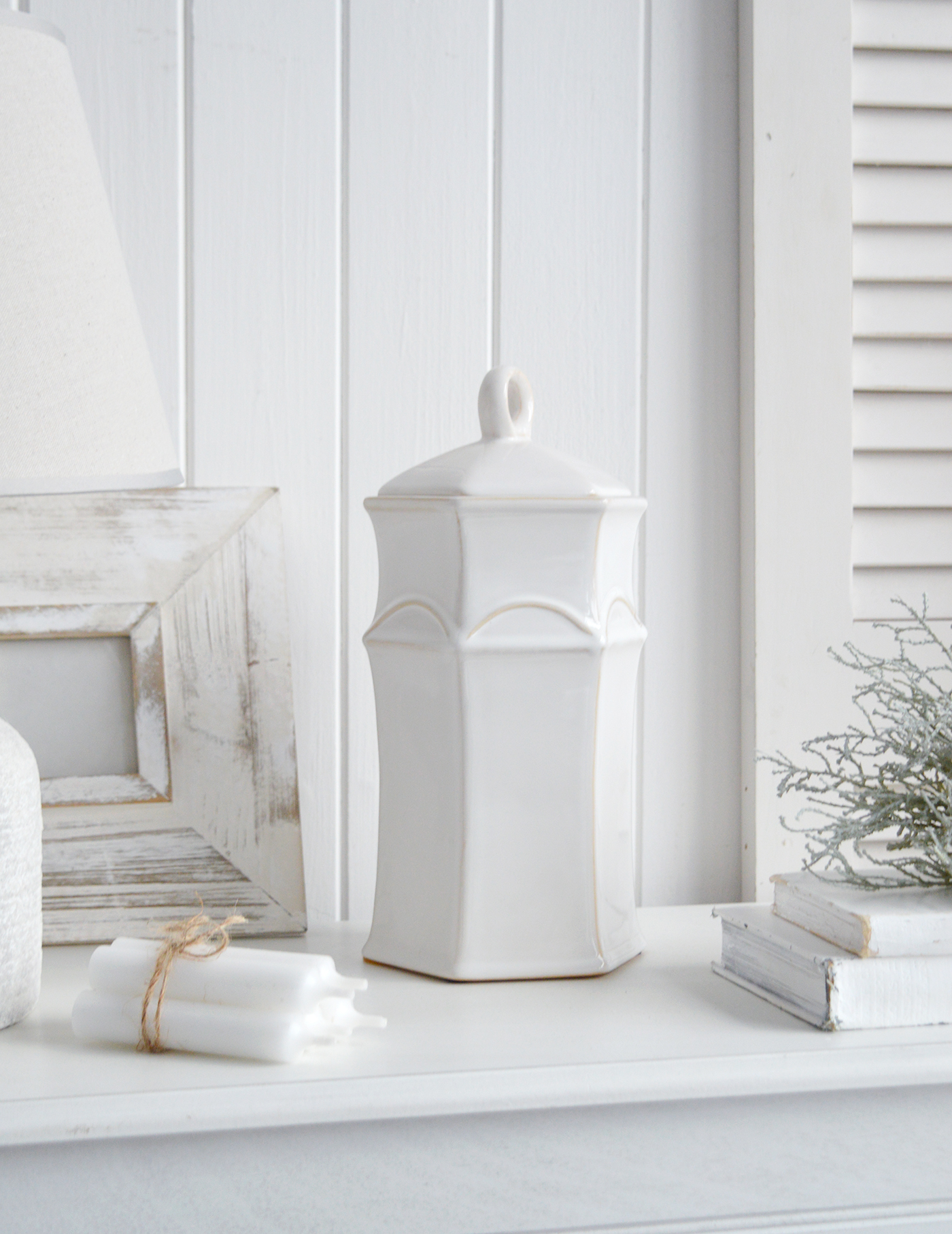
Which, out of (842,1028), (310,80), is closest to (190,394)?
(310,80)

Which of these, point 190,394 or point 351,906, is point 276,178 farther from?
point 351,906

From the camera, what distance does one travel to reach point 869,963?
2.27 ft

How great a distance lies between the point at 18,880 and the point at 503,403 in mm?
426

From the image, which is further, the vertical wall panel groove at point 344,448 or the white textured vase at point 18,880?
the vertical wall panel groove at point 344,448

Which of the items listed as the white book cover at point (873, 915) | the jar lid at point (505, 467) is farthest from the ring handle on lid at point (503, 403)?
the white book cover at point (873, 915)

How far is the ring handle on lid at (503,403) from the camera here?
0.81 metres

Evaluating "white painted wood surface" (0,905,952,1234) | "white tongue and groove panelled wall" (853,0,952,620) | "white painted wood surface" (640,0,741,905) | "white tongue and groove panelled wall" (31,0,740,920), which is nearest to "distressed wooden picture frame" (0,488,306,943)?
"white tongue and groove panelled wall" (31,0,740,920)

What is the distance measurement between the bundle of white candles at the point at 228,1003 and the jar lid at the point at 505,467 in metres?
0.30

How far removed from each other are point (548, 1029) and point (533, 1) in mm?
809

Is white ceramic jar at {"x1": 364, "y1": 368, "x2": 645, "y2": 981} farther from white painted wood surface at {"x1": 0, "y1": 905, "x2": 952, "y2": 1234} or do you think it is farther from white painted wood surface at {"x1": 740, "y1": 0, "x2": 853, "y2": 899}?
white painted wood surface at {"x1": 740, "y1": 0, "x2": 853, "y2": 899}

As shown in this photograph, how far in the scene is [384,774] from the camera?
2.73 feet

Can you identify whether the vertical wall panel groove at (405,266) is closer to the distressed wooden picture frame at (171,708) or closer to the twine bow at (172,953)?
the distressed wooden picture frame at (171,708)

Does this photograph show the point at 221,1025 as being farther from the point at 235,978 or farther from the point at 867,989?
the point at 867,989

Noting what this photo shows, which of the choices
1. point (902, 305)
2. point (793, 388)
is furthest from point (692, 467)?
point (902, 305)
